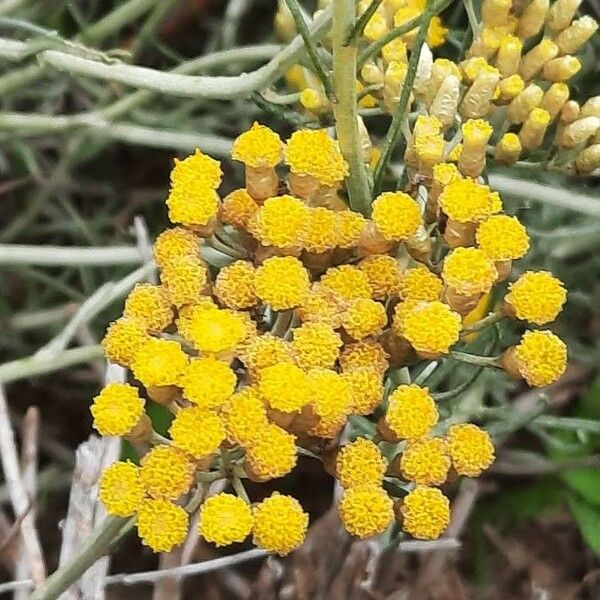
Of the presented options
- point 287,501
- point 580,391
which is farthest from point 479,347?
point 580,391

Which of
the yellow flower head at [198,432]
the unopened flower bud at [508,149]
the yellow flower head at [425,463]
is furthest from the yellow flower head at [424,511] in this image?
the unopened flower bud at [508,149]

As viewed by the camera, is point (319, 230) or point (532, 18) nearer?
point (319, 230)

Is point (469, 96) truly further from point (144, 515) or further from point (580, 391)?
point (580, 391)

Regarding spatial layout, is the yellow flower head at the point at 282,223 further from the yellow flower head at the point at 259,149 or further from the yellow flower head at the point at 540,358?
the yellow flower head at the point at 540,358

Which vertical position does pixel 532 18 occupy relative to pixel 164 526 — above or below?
above

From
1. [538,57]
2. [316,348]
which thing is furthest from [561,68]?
[316,348]

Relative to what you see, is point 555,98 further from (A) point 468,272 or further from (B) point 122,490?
(B) point 122,490

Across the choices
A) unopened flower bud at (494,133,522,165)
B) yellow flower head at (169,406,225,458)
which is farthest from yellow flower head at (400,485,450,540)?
unopened flower bud at (494,133,522,165)

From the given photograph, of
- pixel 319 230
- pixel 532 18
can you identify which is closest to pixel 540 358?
pixel 319 230
